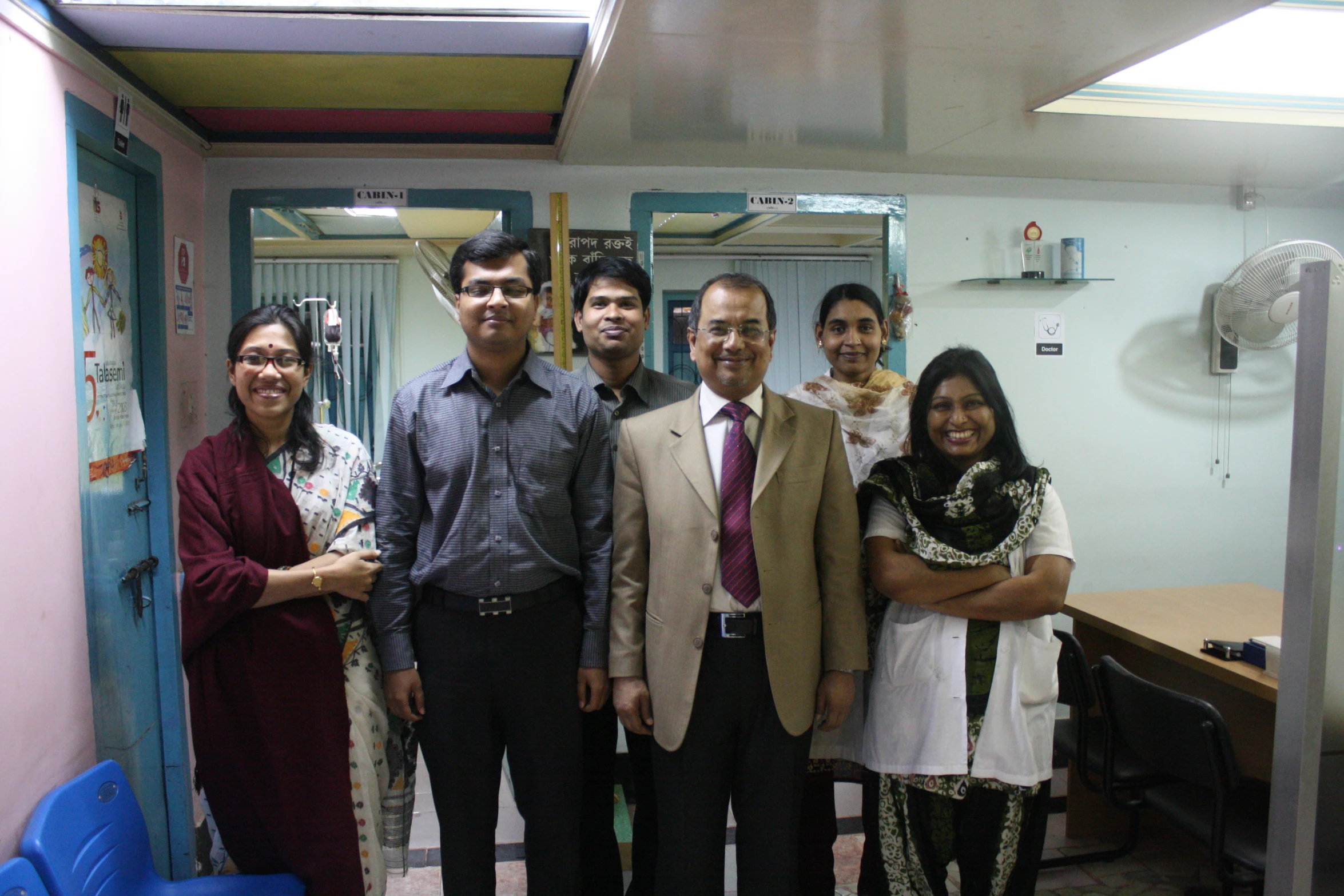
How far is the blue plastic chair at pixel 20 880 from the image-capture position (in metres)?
1.50

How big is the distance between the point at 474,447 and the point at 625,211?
159cm

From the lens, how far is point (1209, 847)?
6.86 feet

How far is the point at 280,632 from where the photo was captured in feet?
6.05

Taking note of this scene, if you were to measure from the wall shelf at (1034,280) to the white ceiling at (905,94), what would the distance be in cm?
41

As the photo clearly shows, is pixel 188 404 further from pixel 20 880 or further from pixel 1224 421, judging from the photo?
pixel 1224 421

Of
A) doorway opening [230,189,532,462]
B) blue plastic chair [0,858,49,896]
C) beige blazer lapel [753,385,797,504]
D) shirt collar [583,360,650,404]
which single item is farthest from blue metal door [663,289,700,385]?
blue plastic chair [0,858,49,896]

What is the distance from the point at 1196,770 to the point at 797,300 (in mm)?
5979

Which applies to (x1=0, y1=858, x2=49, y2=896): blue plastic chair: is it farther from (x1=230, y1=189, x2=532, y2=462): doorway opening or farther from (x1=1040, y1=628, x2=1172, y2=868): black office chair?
(x1=230, y1=189, x2=532, y2=462): doorway opening

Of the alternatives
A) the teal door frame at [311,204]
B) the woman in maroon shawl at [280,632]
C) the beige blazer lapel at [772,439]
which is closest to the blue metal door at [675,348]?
the teal door frame at [311,204]

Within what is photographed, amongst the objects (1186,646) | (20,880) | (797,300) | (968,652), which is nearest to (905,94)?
(968,652)

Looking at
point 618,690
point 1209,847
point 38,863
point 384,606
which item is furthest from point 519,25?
point 1209,847

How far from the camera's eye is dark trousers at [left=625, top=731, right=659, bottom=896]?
218 centimetres

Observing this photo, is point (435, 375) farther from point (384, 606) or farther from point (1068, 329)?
point (1068, 329)

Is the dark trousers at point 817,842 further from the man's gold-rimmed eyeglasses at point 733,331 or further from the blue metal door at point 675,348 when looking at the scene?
the blue metal door at point 675,348
